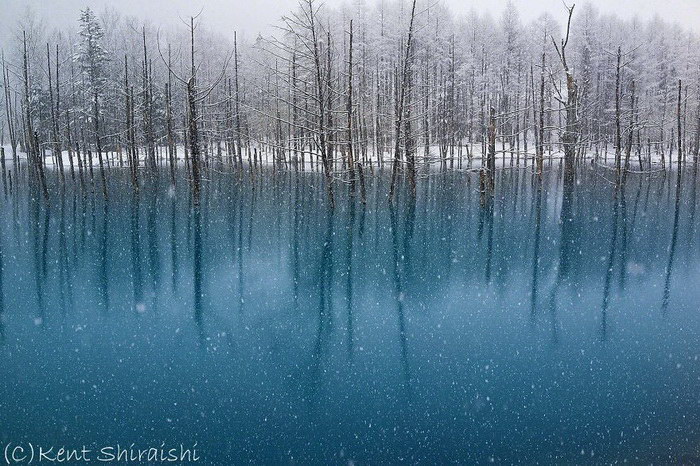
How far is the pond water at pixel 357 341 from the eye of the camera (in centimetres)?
604

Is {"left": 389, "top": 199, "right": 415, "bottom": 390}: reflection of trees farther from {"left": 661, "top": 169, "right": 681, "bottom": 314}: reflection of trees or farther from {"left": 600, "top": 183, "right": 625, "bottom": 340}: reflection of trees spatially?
{"left": 661, "top": 169, "right": 681, "bottom": 314}: reflection of trees

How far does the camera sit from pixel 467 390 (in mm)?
7031

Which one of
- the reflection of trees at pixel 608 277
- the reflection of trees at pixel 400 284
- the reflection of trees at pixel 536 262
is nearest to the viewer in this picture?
the reflection of trees at pixel 400 284

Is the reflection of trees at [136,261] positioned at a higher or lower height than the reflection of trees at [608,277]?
higher

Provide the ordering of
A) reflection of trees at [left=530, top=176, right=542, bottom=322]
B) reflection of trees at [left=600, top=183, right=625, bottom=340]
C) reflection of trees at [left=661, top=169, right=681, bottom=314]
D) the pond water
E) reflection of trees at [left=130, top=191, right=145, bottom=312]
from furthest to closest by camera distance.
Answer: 1. reflection of trees at [left=130, top=191, right=145, bottom=312]
2. reflection of trees at [left=661, top=169, right=681, bottom=314]
3. reflection of trees at [left=530, top=176, right=542, bottom=322]
4. reflection of trees at [left=600, top=183, right=625, bottom=340]
5. the pond water

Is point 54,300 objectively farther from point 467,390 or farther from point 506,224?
point 506,224

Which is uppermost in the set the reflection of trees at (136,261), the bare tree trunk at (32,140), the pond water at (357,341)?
the bare tree trunk at (32,140)

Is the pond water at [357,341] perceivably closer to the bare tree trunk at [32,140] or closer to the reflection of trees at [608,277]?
the reflection of trees at [608,277]

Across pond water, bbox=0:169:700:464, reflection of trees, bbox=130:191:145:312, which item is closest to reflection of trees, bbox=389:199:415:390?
pond water, bbox=0:169:700:464

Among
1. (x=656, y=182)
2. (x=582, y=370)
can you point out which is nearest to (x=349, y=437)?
(x=582, y=370)

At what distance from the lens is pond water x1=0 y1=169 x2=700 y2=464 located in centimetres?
604

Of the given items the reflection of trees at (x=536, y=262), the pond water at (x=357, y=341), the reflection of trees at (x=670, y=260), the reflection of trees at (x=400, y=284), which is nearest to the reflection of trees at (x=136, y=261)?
the pond water at (x=357, y=341)

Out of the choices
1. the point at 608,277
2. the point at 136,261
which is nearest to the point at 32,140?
the point at 136,261

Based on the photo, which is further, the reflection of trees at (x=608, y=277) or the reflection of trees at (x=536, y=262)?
the reflection of trees at (x=536, y=262)
